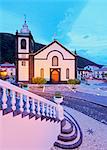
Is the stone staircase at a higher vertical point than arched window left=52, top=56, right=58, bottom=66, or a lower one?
lower

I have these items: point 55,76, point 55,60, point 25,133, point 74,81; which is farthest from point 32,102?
point 55,76

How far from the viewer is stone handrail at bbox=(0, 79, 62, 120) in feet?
A: 9.33

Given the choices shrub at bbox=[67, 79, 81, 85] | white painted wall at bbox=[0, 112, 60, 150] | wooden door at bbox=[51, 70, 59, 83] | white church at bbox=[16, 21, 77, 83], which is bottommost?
white painted wall at bbox=[0, 112, 60, 150]

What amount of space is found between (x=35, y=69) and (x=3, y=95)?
17340 mm

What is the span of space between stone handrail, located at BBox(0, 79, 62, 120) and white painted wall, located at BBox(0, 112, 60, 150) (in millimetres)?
169

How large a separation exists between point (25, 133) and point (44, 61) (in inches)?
682

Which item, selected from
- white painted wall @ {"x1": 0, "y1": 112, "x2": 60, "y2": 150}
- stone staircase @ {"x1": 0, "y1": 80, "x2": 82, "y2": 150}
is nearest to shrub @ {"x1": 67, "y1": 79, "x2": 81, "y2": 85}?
stone staircase @ {"x1": 0, "y1": 80, "x2": 82, "y2": 150}

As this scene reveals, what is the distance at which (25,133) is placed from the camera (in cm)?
325

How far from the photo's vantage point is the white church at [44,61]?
20.0 meters

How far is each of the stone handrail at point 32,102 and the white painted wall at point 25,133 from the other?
169 mm

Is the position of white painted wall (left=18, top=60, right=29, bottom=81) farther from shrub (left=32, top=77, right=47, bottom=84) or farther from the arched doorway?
the arched doorway

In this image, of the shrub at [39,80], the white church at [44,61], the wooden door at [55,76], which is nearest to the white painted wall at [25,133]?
the shrub at [39,80]

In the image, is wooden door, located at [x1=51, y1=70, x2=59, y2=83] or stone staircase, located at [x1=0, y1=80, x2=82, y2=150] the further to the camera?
wooden door, located at [x1=51, y1=70, x2=59, y2=83]

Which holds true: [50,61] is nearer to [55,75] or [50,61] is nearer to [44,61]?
[44,61]
